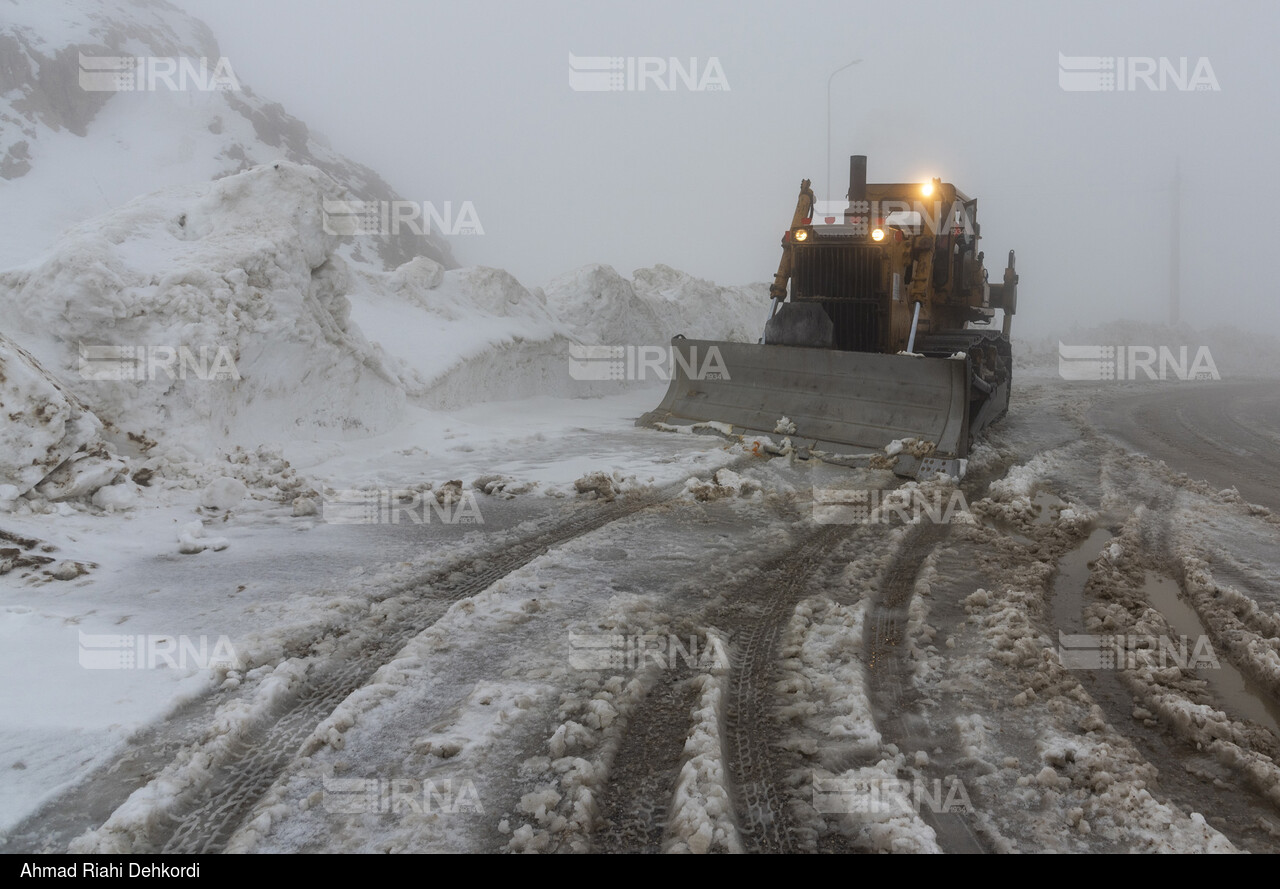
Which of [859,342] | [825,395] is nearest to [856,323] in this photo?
[859,342]

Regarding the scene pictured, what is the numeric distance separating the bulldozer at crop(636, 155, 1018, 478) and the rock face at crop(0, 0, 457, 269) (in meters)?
23.4

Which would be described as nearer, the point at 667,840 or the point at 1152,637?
the point at 667,840

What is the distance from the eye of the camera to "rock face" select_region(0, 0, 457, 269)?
123 ft

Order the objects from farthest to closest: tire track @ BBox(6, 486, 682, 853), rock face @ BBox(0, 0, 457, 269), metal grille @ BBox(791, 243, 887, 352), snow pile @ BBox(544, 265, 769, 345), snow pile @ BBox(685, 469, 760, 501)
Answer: rock face @ BBox(0, 0, 457, 269) → snow pile @ BBox(544, 265, 769, 345) → metal grille @ BBox(791, 243, 887, 352) → snow pile @ BBox(685, 469, 760, 501) → tire track @ BBox(6, 486, 682, 853)

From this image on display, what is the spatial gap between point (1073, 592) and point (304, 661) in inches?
158

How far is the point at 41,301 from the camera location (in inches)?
264

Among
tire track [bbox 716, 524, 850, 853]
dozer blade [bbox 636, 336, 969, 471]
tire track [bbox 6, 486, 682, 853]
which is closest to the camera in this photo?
tire track [bbox 6, 486, 682, 853]

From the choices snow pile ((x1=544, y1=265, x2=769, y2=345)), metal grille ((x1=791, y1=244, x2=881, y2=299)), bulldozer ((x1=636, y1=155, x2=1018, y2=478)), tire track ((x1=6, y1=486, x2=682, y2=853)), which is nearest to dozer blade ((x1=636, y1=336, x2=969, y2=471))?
bulldozer ((x1=636, y1=155, x2=1018, y2=478))

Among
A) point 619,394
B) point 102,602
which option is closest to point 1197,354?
point 619,394

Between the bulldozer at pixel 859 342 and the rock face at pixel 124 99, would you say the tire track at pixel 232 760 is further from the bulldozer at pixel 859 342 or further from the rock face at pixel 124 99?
the rock face at pixel 124 99

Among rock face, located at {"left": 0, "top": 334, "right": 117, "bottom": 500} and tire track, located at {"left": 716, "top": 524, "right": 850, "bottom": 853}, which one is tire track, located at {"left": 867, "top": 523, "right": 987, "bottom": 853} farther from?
rock face, located at {"left": 0, "top": 334, "right": 117, "bottom": 500}
